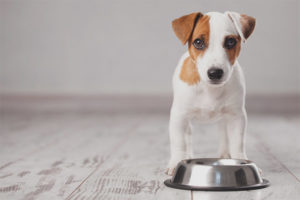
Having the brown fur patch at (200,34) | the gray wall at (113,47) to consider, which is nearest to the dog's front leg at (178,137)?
the brown fur patch at (200,34)

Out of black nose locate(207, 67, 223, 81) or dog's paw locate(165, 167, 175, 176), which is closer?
black nose locate(207, 67, 223, 81)

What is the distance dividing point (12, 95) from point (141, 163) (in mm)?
3085

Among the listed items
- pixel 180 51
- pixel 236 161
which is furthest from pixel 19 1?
pixel 236 161

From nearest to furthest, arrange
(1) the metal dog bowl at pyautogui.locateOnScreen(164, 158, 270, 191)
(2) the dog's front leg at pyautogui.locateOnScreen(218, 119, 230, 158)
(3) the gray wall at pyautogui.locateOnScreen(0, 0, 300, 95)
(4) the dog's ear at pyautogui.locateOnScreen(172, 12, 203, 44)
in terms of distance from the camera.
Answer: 1. (1) the metal dog bowl at pyautogui.locateOnScreen(164, 158, 270, 191)
2. (4) the dog's ear at pyautogui.locateOnScreen(172, 12, 203, 44)
3. (2) the dog's front leg at pyautogui.locateOnScreen(218, 119, 230, 158)
4. (3) the gray wall at pyautogui.locateOnScreen(0, 0, 300, 95)

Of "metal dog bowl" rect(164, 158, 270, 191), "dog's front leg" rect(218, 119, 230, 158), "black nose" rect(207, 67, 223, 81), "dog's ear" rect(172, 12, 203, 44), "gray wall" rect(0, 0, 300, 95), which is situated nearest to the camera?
"metal dog bowl" rect(164, 158, 270, 191)

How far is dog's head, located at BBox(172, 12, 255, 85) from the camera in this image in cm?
148

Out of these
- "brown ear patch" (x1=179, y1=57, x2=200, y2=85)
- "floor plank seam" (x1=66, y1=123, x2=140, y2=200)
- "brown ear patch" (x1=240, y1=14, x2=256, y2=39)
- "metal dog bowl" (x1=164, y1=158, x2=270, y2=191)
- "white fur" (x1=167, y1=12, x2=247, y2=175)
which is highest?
"brown ear patch" (x1=240, y1=14, x2=256, y2=39)

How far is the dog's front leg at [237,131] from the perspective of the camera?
1.67 meters

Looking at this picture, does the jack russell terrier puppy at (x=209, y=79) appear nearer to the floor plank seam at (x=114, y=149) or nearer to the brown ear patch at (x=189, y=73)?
the brown ear patch at (x=189, y=73)

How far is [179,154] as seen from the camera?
165 centimetres

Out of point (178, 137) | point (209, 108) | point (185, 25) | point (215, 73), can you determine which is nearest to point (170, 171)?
point (178, 137)

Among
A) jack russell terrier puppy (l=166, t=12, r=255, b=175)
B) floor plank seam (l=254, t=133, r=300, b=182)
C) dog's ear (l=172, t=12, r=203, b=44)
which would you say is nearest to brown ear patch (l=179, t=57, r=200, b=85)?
jack russell terrier puppy (l=166, t=12, r=255, b=175)

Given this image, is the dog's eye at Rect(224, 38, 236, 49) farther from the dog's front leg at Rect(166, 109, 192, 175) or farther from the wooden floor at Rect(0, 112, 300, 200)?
the wooden floor at Rect(0, 112, 300, 200)

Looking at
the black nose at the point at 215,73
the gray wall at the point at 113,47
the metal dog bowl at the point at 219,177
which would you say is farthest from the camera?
the gray wall at the point at 113,47
